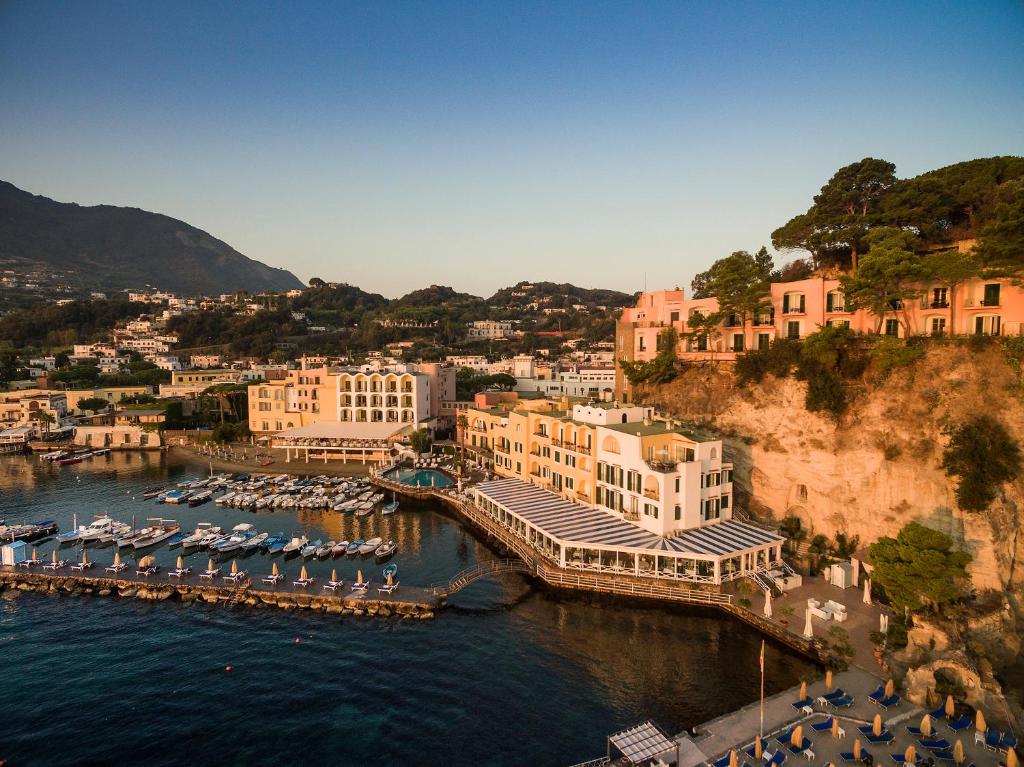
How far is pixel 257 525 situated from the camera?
46.3 m

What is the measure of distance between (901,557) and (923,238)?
26.0 meters

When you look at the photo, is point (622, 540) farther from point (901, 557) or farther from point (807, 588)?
point (901, 557)

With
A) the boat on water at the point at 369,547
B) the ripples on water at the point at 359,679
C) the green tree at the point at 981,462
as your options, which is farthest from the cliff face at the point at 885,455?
the boat on water at the point at 369,547

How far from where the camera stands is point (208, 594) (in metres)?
33.3

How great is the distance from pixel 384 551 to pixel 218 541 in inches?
498

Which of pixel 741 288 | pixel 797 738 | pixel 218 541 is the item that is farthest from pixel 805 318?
pixel 218 541

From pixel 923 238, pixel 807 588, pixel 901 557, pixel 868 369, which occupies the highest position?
pixel 923 238

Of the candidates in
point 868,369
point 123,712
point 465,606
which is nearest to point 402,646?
point 465,606

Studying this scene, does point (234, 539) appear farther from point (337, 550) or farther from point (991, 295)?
point (991, 295)

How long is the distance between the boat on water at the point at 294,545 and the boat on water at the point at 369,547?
4289 mm

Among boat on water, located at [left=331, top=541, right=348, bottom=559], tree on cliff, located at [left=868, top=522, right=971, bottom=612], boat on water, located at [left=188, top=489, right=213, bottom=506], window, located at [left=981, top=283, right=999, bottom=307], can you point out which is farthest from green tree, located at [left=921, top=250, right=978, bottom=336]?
boat on water, located at [left=188, top=489, right=213, bottom=506]

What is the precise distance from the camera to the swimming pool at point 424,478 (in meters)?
53.5

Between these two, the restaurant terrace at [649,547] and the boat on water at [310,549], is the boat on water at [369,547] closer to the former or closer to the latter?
the boat on water at [310,549]

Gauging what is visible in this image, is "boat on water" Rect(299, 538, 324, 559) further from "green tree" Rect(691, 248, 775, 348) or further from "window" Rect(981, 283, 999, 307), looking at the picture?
"window" Rect(981, 283, 999, 307)
